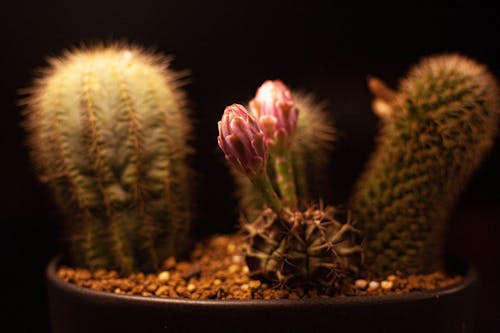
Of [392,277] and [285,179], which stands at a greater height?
[285,179]

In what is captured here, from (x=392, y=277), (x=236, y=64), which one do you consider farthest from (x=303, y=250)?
(x=236, y=64)

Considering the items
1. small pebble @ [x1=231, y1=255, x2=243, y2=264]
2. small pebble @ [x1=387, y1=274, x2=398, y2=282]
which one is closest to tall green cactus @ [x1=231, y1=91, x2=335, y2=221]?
small pebble @ [x1=231, y1=255, x2=243, y2=264]

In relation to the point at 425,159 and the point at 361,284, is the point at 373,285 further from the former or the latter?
the point at 425,159

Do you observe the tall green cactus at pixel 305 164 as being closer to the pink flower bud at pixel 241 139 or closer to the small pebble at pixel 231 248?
the small pebble at pixel 231 248

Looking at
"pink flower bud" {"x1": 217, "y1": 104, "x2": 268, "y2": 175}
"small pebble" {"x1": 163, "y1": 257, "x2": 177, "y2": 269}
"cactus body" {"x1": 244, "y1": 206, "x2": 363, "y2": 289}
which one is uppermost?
"pink flower bud" {"x1": 217, "y1": 104, "x2": 268, "y2": 175}

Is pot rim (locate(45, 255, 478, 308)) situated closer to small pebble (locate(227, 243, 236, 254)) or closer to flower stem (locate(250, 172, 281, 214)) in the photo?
flower stem (locate(250, 172, 281, 214))

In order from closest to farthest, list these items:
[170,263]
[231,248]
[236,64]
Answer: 1. [170,263]
2. [231,248]
3. [236,64]

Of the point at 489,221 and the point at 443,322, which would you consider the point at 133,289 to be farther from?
the point at 489,221
